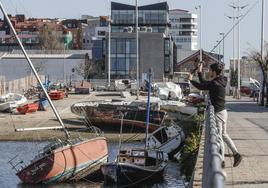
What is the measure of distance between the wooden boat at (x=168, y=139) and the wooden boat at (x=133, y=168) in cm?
489

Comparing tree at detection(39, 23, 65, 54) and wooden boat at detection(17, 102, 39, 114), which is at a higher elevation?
tree at detection(39, 23, 65, 54)

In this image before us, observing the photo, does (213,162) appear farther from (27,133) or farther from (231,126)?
(27,133)

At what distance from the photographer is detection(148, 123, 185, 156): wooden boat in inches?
1369

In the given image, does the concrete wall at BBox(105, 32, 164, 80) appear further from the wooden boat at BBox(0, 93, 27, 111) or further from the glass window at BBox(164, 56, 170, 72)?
the wooden boat at BBox(0, 93, 27, 111)

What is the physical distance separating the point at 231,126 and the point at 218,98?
18576 millimetres

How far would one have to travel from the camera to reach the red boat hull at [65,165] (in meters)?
27.6

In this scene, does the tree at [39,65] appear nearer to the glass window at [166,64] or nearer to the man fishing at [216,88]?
the glass window at [166,64]

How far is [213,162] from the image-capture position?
260 inches

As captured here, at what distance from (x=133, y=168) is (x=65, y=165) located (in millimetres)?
2765

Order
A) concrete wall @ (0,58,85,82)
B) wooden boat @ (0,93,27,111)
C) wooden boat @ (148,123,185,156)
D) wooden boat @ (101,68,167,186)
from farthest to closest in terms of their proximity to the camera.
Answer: concrete wall @ (0,58,85,82)
wooden boat @ (0,93,27,111)
wooden boat @ (148,123,185,156)
wooden boat @ (101,68,167,186)

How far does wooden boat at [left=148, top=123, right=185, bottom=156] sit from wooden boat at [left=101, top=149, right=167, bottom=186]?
489 centimetres

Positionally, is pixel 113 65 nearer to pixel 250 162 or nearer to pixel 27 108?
pixel 27 108

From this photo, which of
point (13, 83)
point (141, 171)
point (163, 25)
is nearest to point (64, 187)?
point (141, 171)

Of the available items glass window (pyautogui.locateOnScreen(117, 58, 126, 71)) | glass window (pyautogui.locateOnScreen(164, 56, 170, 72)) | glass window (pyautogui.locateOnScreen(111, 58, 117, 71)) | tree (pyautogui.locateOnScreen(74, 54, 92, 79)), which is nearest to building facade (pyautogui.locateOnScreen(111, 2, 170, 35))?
glass window (pyautogui.locateOnScreen(164, 56, 170, 72))
